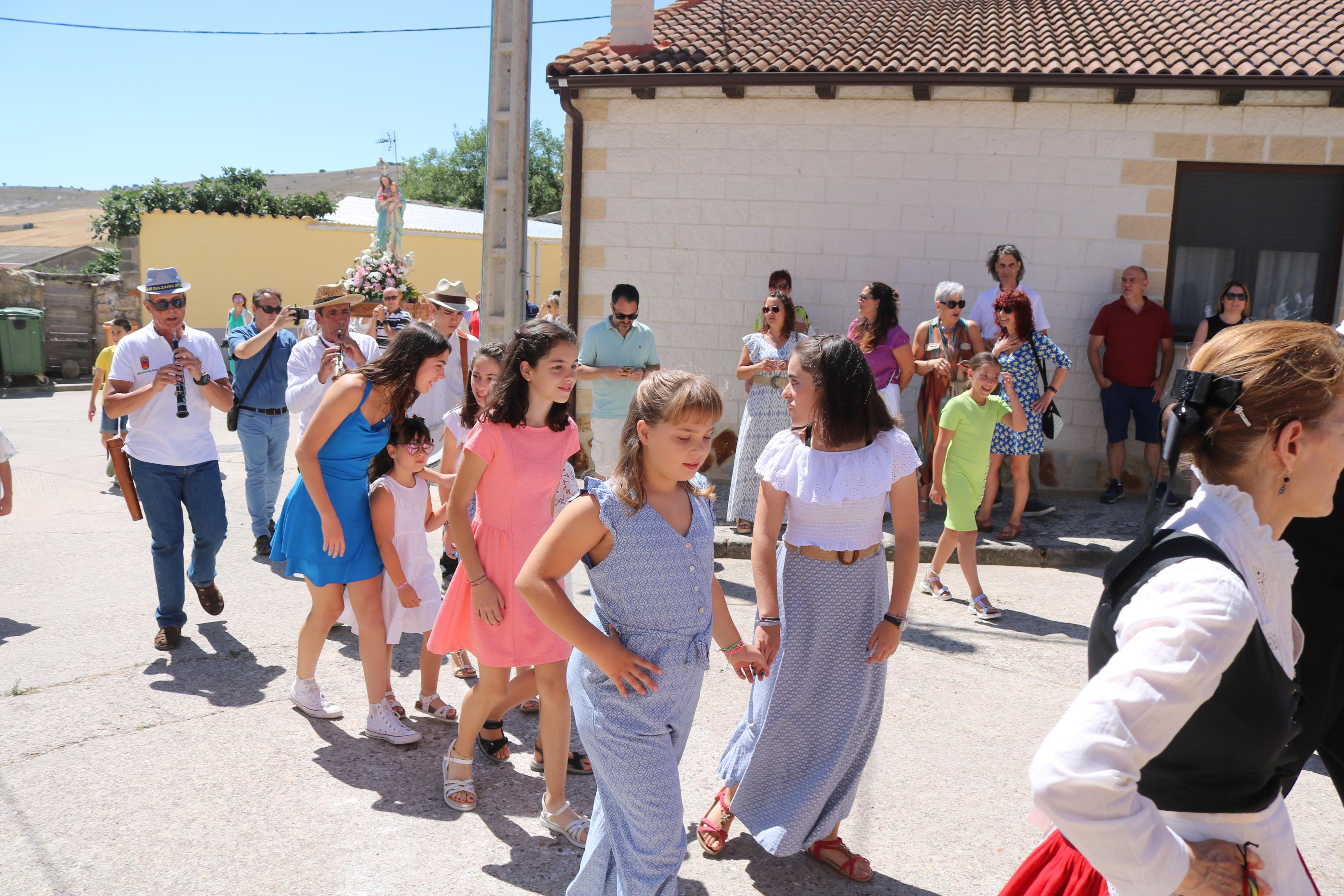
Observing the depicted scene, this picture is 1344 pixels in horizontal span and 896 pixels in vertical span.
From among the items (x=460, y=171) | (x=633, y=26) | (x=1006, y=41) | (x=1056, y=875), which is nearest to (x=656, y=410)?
(x=1056, y=875)

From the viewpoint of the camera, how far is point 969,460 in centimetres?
617

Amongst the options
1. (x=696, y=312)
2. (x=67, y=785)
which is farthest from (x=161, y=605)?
(x=696, y=312)

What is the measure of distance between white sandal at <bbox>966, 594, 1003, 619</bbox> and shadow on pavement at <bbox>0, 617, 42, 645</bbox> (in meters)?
5.37

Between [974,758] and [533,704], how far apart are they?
1963 millimetres

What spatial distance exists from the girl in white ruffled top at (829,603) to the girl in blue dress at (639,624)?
0.56 m

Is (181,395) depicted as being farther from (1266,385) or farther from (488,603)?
(1266,385)

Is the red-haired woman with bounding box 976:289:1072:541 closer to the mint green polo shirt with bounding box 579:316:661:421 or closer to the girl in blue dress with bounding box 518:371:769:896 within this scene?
the mint green polo shirt with bounding box 579:316:661:421

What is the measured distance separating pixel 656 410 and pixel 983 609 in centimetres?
402

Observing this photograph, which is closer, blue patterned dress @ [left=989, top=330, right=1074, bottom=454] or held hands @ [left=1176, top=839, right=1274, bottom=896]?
held hands @ [left=1176, top=839, right=1274, bottom=896]

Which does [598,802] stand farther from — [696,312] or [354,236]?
[354,236]

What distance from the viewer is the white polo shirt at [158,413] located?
5.27 metres

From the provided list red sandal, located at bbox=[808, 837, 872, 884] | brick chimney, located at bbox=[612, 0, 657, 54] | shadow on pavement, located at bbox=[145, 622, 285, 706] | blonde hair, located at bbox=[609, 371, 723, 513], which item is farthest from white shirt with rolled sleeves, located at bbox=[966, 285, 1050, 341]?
blonde hair, located at bbox=[609, 371, 723, 513]

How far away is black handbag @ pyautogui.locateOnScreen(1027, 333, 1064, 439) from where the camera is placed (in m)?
7.86

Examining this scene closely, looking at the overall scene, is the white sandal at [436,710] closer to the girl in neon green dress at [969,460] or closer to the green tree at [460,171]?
the girl in neon green dress at [969,460]
